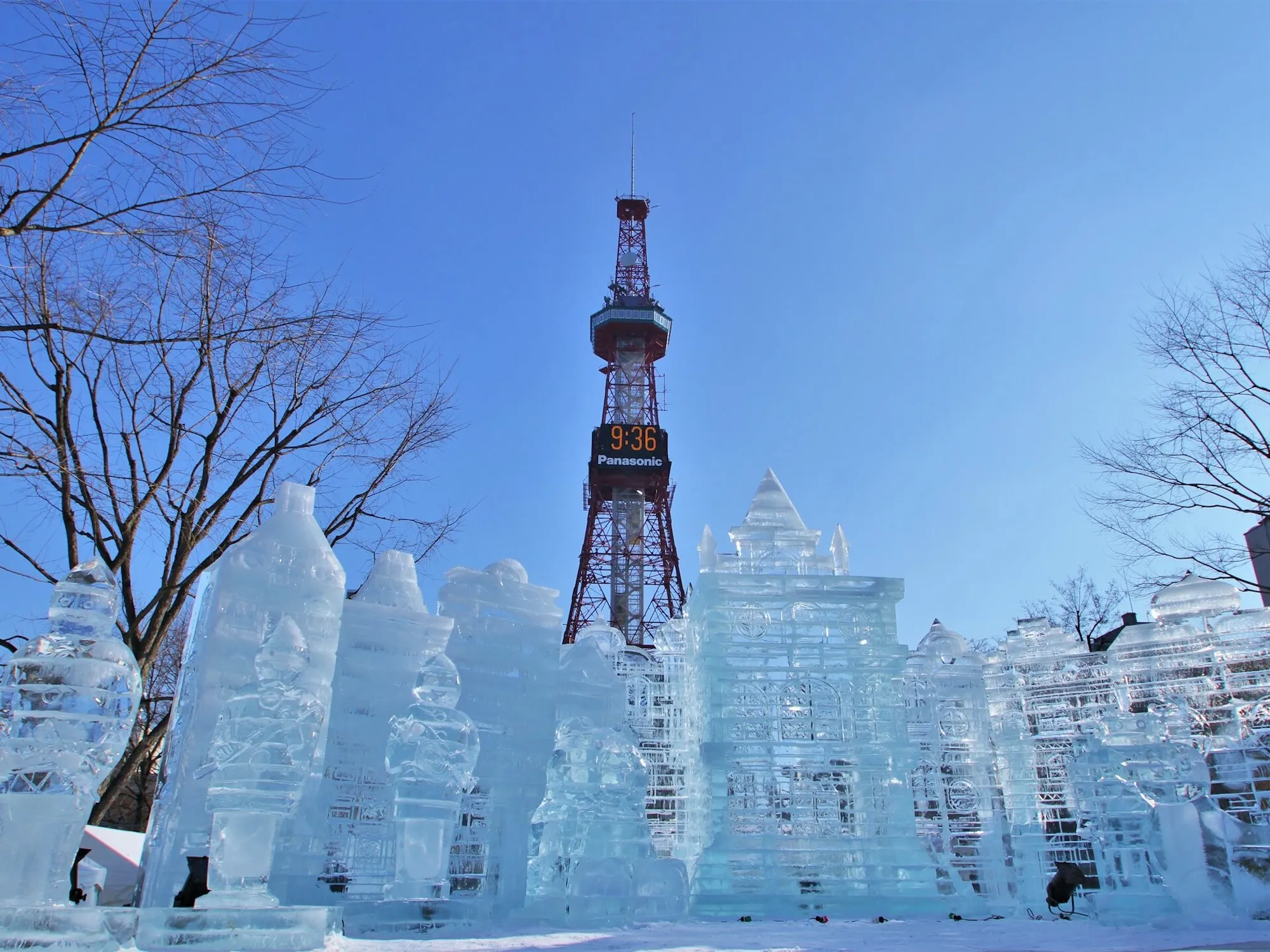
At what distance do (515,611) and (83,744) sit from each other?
5.70 m

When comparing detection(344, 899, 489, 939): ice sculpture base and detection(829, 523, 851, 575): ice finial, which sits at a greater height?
detection(829, 523, 851, 575): ice finial

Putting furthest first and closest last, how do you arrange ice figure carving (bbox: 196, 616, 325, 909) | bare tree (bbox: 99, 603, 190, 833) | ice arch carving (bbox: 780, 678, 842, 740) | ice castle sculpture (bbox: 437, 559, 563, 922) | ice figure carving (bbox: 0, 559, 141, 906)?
bare tree (bbox: 99, 603, 190, 833) < ice arch carving (bbox: 780, 678, 842, 740) < ice castle sculpture (bbox: 437, 559, 563, 922) < ice figure carving (bbox: 196, 616, 325, 909) < ice figure carving (bbox: 0, 559, 141, 906)

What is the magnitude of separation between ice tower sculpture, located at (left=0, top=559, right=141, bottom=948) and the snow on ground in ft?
6.87

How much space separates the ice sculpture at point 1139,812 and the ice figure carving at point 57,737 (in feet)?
38.7

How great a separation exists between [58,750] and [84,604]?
1.15m

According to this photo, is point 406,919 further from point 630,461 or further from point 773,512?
point 630,461

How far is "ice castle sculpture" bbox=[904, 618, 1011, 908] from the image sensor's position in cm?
1420

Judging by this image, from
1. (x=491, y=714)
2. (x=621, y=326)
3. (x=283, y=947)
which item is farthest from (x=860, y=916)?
Result: (x=621, y=326)

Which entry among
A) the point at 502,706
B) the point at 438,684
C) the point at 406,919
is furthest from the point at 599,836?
the point at 438,684

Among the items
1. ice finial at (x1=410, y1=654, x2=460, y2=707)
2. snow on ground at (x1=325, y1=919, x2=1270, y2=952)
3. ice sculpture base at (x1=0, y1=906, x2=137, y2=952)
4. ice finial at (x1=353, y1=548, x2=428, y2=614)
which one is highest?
ice finial at (x1=353, y1=548, x2=428, y2=614)

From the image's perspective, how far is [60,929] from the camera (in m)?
6.18

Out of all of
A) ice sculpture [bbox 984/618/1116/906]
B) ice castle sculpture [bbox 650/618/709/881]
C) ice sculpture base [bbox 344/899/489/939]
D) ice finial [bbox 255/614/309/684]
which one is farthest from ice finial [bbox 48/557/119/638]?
ice sculpture [bbox 984/618/1116/906]

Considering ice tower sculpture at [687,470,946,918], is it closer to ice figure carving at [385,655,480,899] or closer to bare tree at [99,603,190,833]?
ice figure carving at [385,655,480,899]

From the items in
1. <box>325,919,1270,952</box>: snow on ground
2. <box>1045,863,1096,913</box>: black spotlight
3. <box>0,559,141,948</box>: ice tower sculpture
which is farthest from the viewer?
<box>1045,863,1096,913</box>: black spotlight
